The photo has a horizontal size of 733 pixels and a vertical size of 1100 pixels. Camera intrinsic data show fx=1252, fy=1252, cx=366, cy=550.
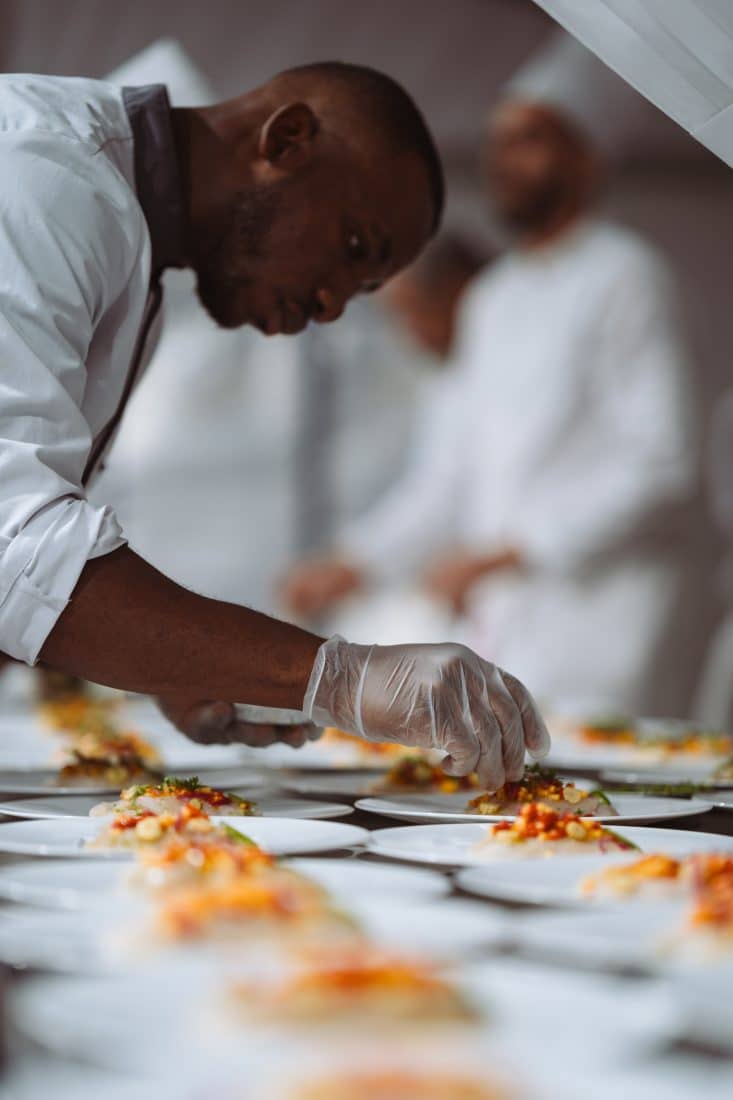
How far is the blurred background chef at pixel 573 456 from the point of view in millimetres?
3828

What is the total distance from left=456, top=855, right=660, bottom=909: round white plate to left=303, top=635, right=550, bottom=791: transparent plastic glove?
13.5 inches

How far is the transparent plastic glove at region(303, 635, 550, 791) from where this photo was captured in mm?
1548

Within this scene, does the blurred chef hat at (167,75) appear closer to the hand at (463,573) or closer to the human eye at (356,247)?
the human eye at (356,247)

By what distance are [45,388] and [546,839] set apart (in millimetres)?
764

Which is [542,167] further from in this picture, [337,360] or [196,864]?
[196,864]

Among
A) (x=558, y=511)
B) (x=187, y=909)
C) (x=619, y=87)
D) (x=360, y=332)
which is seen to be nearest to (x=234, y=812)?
(x=187, y=909)

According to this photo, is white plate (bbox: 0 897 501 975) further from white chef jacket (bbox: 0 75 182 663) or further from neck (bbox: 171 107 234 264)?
neck (bbox: 171 107 234 264)

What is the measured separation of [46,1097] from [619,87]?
427 cm

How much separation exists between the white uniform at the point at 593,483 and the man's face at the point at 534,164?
15cm

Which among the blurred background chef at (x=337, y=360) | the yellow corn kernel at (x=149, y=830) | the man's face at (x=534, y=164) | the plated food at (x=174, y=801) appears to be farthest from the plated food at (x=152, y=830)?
the blurred background chef at (x=337, y=360)

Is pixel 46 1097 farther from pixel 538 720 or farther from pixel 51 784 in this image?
pixel 51 784

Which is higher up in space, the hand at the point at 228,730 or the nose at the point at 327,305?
the nose at the point at 327,305

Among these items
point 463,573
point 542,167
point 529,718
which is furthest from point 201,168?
point 542,167

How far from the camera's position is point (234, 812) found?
150 cm
